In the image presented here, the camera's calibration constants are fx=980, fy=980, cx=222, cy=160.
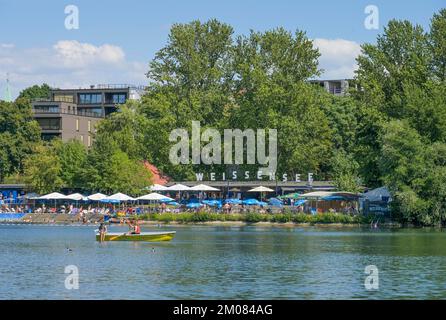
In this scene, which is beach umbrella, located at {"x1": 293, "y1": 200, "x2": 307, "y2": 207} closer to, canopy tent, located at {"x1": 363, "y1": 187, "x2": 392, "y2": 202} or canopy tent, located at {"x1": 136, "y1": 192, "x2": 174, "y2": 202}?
canopy tent, located at {"x1": 363, "y1": 187, "x2": 392, "y2": 202}

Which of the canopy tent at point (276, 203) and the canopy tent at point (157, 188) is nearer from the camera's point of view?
the canopy tent at point (276, 203)

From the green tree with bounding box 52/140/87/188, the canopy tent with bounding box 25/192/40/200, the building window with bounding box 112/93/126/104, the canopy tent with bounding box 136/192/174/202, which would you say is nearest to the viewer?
the canopy tent with bounding box 136/192/174/202

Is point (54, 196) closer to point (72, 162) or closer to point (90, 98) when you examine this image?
point (72, 162)

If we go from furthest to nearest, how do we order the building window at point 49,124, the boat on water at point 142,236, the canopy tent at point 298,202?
the building window at point 49,124 < the canopy tent at point 298,202 < the boat on water at point 142,236

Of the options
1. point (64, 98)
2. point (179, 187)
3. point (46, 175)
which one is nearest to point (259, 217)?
point (179, 187)

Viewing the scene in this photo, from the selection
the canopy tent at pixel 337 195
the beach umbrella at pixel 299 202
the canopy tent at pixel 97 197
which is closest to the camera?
the canopy tent at pixel 337 195

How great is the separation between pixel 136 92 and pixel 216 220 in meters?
91.9

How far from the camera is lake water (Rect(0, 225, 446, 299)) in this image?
47.9 meters

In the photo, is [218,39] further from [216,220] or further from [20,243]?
[20,243]

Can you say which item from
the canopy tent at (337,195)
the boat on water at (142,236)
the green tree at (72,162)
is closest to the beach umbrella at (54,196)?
the green tree at (72,162)

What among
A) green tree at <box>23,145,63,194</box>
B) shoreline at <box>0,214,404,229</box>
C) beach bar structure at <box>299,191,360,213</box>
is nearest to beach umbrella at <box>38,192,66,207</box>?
shoreline at <box>0,214,404,229</box>

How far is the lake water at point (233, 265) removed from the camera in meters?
47.9

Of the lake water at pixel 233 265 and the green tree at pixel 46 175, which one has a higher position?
the green tree at pixel 46 175

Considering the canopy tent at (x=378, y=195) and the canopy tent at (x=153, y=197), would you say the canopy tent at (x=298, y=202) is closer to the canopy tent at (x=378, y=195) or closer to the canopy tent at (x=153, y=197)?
the canopy tent at (x=378, y=195)
